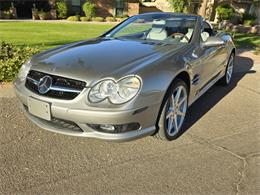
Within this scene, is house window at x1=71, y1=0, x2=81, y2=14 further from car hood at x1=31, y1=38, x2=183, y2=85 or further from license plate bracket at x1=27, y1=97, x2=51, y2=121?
license plate bracket at x1=27, y1=97, x2=51, y2=121

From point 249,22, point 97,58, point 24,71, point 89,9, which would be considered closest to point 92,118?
point 97,58

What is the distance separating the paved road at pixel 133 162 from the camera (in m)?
2.76

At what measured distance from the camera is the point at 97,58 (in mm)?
3424

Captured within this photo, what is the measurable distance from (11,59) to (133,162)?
3.40 m

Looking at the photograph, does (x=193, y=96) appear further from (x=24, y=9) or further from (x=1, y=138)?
(x=24, y=9)

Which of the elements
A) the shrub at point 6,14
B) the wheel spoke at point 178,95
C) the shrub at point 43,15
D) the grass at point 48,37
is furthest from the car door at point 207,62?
the shrub at point 6,14

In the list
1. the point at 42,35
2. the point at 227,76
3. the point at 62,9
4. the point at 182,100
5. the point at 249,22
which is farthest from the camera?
the point at 62,9

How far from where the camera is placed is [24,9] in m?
23.8

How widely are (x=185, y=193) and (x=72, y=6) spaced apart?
24745 mm

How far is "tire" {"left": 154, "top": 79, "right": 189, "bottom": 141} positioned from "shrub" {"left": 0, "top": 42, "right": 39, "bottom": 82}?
10.3 ft

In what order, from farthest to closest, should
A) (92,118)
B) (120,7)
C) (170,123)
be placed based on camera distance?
(120,7), (170,123), (92,118)

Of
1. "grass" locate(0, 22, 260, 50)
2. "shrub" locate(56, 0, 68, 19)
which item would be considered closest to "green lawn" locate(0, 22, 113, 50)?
"grass" locate(0, 22, 260, 50)

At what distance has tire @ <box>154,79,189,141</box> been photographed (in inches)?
→ 130

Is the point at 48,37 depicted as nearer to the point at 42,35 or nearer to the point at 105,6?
the point at 42,35
